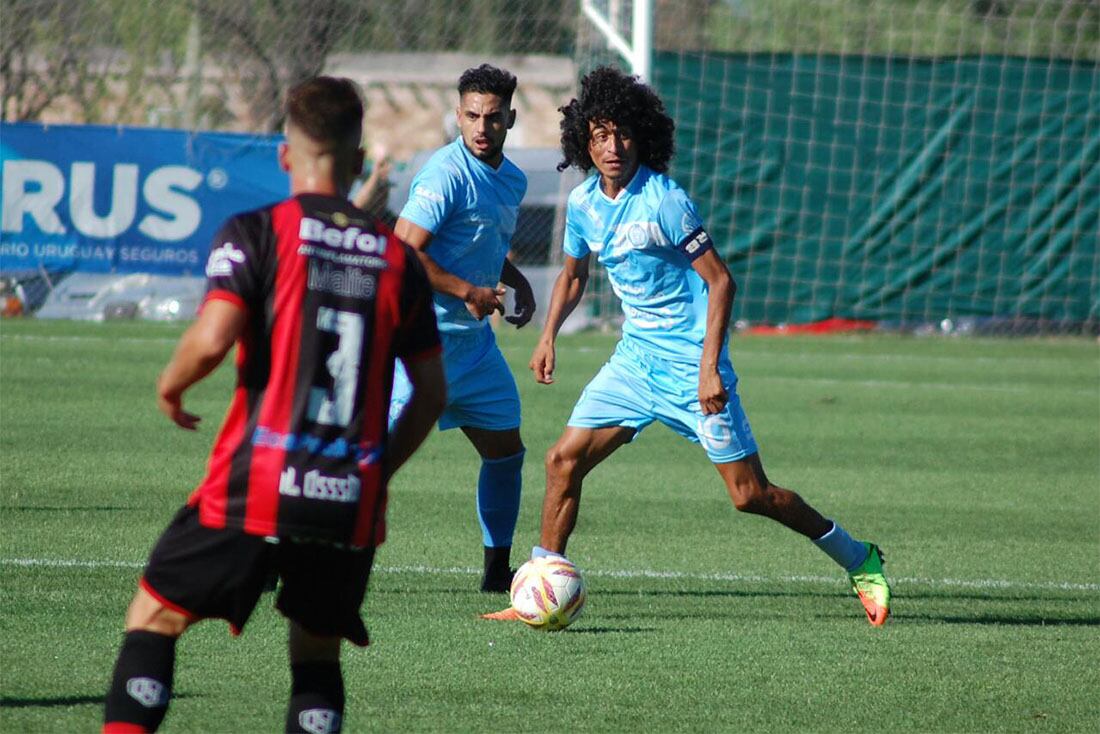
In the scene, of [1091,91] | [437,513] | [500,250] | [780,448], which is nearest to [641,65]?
[1091,91]

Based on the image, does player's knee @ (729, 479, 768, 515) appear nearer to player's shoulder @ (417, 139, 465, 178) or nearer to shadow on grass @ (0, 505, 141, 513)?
player's shoulder @ (417, 139, 465, 178)

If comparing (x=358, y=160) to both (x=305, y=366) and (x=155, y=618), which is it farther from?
(x=155, y=618)

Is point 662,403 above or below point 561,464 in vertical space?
above

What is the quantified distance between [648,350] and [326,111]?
3.35 metres

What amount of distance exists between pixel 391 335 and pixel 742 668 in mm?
2557

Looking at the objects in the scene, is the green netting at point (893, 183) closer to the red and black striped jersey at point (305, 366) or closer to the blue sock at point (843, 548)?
the blue sock at point (843, 548)

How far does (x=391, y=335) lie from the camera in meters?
3.68

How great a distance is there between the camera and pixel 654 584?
7.30 m

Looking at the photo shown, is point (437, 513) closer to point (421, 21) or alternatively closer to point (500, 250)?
point (500, 250)

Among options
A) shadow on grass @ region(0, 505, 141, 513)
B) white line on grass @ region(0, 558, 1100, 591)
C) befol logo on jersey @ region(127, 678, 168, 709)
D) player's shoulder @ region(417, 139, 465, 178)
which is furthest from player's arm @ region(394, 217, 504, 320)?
shadow on grass @ region(0, 505, 141, 513)

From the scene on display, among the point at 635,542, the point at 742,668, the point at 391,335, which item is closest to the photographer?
the point at 391,335

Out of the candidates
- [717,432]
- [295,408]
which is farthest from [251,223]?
[717,432]

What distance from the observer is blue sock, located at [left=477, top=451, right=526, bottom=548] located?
7.12 m

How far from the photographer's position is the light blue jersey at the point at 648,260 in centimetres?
659
